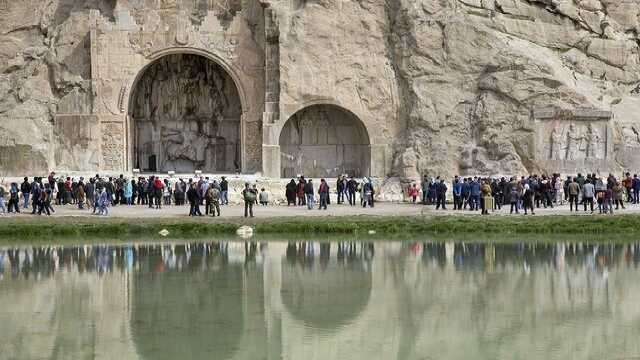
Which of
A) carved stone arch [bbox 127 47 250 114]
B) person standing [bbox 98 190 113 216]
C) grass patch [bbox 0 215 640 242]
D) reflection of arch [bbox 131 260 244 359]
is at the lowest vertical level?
reflection of arch [bbox 131 260 244 359]

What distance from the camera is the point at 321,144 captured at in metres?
44.5

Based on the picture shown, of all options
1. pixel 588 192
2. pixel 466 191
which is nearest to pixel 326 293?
pixel 588 192

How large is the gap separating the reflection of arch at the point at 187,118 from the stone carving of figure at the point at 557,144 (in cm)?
1233

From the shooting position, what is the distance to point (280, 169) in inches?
1718

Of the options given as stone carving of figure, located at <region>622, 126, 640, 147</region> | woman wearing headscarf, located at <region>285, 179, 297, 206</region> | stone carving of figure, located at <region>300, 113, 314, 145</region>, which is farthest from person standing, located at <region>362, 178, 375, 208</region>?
stone carving of figure, located at <region>622, 126, 640, 147</region>

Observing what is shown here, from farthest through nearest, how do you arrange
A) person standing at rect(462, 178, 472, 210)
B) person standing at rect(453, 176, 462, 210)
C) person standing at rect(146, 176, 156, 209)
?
person standing at rect(146, 176, 156, 209) < person standing at rect(453, 176, 462, 210) < person standing at rect(462, 178, 472, 210)

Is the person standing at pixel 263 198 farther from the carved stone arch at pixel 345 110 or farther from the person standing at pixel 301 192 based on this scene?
the carved stone arch at pixel 345 110

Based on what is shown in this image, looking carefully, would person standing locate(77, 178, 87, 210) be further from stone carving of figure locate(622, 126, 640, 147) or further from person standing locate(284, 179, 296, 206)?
stone carving of figure locate(622, 126, 640, 147)

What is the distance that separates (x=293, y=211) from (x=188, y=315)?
55.4ft

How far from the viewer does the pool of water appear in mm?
16109

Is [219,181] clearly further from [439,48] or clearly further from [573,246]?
[573,246]

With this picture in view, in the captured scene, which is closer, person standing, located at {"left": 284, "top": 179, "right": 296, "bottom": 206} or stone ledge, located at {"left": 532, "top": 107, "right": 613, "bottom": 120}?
person standing, located at {"left": 284, "top": 179, "right": 296, "bottom": 206}

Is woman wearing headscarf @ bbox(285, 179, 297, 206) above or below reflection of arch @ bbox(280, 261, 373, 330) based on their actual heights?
above

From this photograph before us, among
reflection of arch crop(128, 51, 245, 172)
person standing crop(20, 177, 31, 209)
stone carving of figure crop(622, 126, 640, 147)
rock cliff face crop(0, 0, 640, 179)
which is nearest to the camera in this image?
person standing crop(20, 177, 31, 209)
